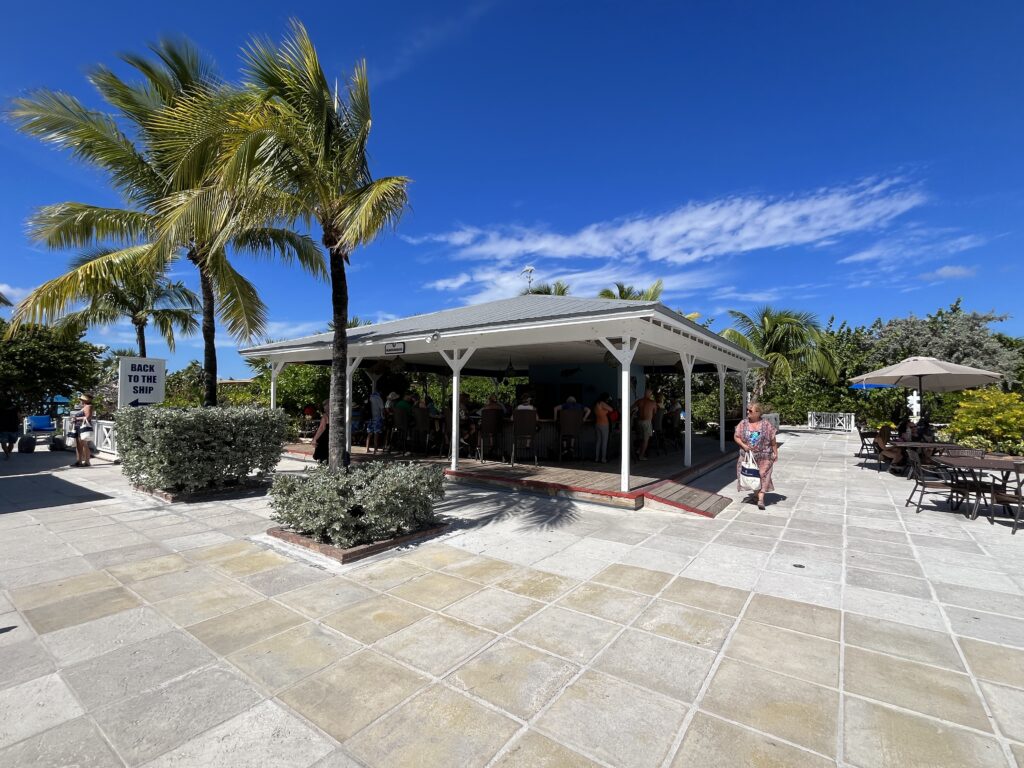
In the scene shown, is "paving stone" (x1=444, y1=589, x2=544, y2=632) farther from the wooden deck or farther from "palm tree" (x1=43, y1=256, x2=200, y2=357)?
"palm tree" (x1=43, y1=256, x2=200, y2=357)

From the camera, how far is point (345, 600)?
3.75m

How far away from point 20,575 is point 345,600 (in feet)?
10.0

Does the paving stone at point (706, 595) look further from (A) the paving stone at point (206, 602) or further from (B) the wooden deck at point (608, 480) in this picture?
(A) the paving stone at point (206, 602)

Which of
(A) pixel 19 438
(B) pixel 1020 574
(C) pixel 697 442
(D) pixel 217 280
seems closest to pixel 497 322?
(D) pixel 217 280

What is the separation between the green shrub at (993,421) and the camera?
11.3m

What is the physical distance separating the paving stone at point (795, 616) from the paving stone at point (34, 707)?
13.6ft

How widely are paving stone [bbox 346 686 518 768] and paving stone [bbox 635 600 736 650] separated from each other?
4.73 ft

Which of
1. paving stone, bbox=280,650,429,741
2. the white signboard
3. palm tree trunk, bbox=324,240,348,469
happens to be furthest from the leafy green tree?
paving stone, bbox=280,650,429,741

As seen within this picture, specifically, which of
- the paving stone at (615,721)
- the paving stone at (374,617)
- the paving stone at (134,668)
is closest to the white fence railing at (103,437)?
the paving stone at (134,668)

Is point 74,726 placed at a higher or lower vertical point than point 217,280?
lower

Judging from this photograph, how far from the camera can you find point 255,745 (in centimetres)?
217

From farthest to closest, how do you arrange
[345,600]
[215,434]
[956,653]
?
[215,434], [345,600], [956,653]

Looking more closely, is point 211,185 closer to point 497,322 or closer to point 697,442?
point 497,322

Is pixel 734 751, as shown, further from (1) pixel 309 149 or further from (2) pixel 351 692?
(1) pixel 309 149
